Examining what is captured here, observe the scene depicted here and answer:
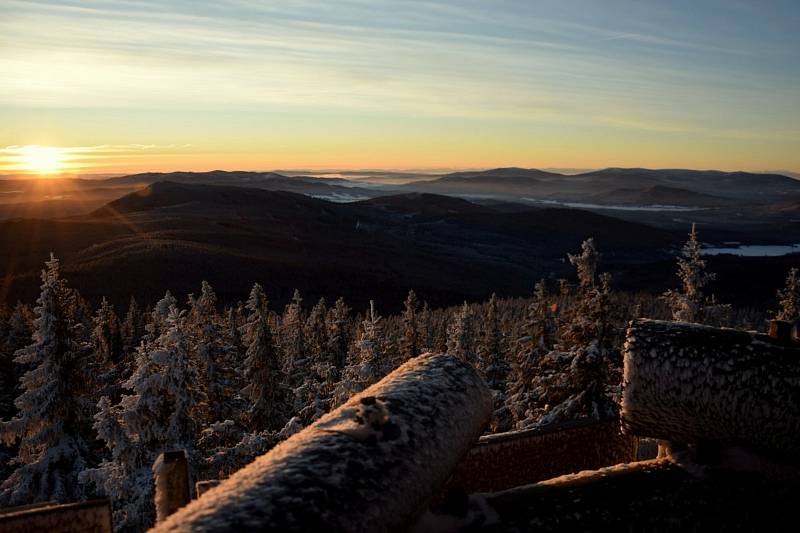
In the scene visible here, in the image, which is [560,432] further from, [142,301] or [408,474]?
[142,301]

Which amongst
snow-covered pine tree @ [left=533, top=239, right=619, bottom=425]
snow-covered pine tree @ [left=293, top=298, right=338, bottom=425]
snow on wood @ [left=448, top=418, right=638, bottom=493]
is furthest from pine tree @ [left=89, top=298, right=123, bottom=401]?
snow on wood @ [left=448, top=418, right=638, bottom=493]

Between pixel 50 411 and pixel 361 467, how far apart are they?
24618mm

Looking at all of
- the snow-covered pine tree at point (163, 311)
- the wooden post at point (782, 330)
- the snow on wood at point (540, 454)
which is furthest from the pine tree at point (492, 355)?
the wooden post at point (782, 330)

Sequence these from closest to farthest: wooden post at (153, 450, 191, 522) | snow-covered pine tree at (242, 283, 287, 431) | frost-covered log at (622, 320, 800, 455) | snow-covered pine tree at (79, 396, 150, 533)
Result: 1. wooden post at (153, 450, 191, 522)
2. frost-covered log at (622, 320, 800, 455)
3. snow-covered pine tree at (79, 396, 150, 533)
4. snow-covered pine tree at (242, 283, 287, 431)

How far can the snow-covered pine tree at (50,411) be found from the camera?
2231 cm

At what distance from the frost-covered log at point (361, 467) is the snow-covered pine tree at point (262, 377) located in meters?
31.9

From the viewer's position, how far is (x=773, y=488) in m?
4.22

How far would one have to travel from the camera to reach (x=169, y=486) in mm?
3982

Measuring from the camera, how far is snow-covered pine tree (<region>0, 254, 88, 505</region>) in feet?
73.2

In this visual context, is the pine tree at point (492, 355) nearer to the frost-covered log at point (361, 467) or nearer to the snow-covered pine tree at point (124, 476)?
the snow-covered pine tree at point (124, 476)

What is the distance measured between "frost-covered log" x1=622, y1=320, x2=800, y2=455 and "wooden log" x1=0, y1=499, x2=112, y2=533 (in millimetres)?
3941

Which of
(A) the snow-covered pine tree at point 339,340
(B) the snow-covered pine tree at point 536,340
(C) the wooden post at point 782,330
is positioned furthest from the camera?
(A) the snow-covered pine tree at point 339,340

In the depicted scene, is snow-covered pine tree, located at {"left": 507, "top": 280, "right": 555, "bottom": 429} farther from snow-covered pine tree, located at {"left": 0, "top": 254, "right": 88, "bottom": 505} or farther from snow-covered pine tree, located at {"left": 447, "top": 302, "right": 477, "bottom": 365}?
snow-covered pine tree, located at {"left": 0, "top": 254, "right": 88, "bottom": 505}

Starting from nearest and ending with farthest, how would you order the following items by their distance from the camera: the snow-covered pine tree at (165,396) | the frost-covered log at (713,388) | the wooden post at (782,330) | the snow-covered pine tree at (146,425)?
the frost-covered log at (713,388) < the wooden post at (782,330) < the snow-covered pine tree at (146,425) < the snow-covered pine tree at (165,396)
